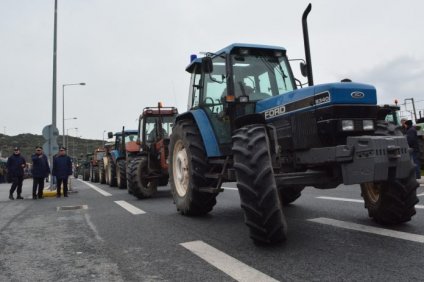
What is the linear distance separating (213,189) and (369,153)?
8.47 feet

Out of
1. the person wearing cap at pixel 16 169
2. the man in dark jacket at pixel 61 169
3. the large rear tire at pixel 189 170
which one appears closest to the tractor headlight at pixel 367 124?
the large rear tire at pixel 189 170

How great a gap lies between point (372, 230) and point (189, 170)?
9.10ft

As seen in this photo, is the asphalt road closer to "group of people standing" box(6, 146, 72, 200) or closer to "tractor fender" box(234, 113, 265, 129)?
"tractor fender" box(234, 113, 265, 129)

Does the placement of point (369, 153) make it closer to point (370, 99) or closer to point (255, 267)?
point (370, 99)

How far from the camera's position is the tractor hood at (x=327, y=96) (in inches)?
191

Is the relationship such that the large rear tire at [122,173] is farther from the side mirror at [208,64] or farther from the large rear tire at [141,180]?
the side mirror at [208,64]

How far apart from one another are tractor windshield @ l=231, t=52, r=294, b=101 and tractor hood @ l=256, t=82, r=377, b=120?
0.95m

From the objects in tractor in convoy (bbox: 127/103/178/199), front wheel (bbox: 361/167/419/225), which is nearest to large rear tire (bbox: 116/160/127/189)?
tractor in convoy (bbox: 127/103/178/199)

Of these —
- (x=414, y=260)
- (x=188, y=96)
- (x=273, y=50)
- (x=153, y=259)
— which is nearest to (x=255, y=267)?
(x=153, y=259)

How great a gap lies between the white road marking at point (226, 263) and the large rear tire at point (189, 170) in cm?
163

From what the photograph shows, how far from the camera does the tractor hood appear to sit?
4840mm

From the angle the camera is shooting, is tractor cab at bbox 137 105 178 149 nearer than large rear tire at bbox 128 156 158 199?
No

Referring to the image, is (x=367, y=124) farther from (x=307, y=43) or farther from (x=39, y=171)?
(x=39, y=171)

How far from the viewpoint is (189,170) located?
680 cm
